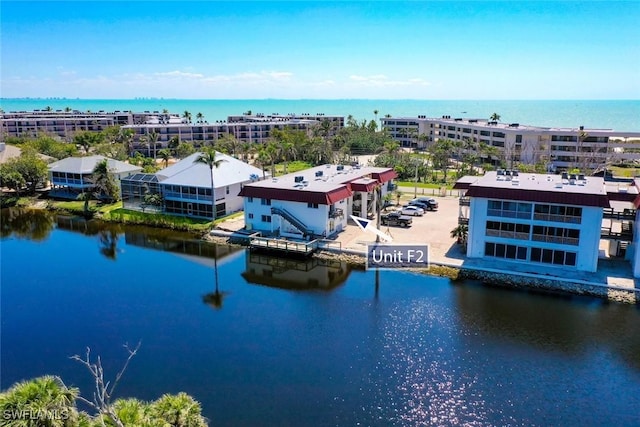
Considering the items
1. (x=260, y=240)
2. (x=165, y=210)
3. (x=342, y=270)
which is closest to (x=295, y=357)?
(x=342, y=270)

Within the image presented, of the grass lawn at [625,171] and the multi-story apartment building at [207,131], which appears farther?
the multi-story apartment building at [207,131]

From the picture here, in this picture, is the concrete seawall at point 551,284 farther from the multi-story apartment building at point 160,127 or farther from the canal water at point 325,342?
the multi-story apartment building at point 160,127

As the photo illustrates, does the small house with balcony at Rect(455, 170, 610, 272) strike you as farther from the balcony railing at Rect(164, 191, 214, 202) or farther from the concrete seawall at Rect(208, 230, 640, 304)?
the balcony railing at Rect(164, 191, 214, 202)

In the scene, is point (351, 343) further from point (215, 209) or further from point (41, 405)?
point (215, 209)

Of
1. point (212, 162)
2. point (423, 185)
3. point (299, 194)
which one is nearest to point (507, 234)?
point (299, 194)

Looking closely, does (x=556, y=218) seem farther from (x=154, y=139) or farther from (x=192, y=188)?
(x=154, y=139)

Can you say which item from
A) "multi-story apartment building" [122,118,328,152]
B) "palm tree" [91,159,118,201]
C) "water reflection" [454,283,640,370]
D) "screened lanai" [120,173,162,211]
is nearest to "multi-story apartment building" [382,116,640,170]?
"multi-story apartment building" [122,118,328,152]

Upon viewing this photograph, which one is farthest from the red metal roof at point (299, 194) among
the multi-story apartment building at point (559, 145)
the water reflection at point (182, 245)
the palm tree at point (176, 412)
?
the multi-story apartment building at point (559, 145)
